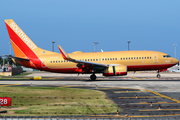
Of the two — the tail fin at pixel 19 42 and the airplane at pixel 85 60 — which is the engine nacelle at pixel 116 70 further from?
the tail fin at pixel 19 42

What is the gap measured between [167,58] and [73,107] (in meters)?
28.2

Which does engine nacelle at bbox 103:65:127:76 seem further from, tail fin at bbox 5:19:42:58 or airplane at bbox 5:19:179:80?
tail fin at bbox 5:19:42:58

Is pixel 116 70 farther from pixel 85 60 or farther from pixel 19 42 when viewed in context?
pixel 19 42

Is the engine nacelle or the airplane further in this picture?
the airplane

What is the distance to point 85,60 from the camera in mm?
40188

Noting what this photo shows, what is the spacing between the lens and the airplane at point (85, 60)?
3792cm

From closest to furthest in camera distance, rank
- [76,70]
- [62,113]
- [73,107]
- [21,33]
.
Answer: [62,113] < [73,107] < [76,70] < [21,33]

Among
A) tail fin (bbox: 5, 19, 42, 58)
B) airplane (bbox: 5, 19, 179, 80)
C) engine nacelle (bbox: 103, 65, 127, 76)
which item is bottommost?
engine nacelle (bbox: 103, 65, 127, 76)

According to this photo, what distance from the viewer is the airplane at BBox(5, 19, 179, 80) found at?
1493 inches

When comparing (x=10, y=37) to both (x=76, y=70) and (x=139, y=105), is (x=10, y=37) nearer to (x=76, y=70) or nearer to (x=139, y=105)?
(x=76, y=70)

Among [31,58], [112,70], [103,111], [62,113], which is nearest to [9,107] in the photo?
[62,113]

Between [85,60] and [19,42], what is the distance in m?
13.4

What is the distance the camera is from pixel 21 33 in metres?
42.3

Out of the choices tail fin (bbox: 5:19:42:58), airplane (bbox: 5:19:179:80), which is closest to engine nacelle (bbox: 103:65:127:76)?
airplane (bbox: 5:19:179:80)
